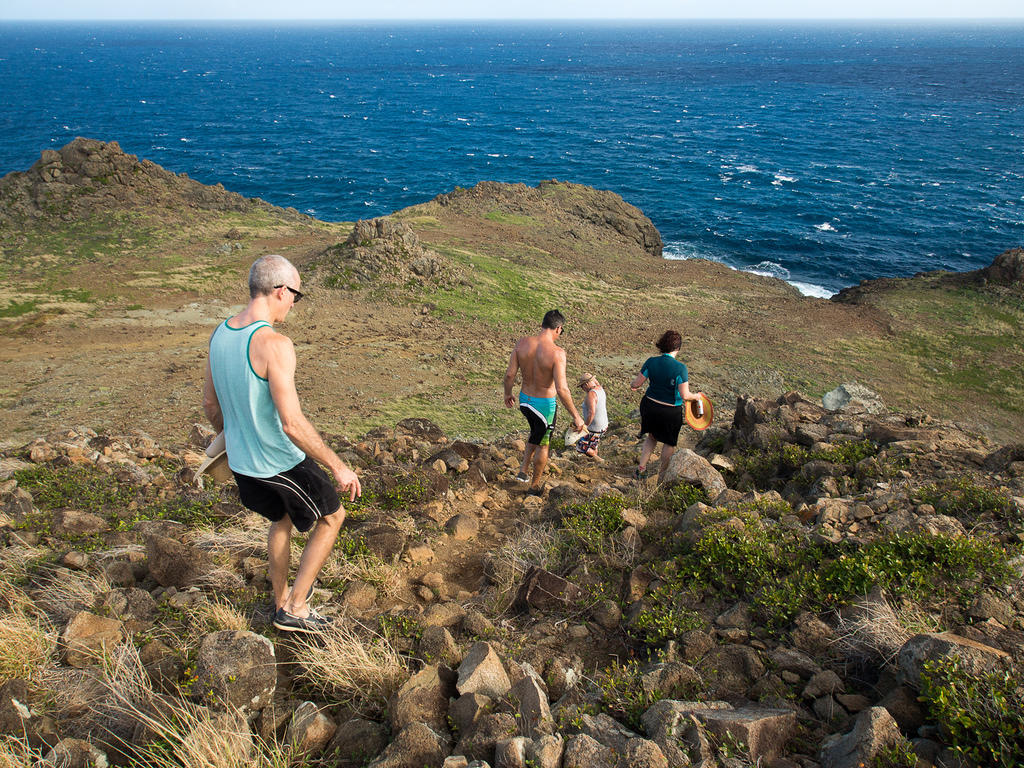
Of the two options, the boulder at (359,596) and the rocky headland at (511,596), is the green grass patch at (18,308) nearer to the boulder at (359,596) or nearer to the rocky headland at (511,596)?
the rocky headland at (511,596)

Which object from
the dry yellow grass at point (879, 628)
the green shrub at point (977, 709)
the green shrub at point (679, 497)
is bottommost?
the green shrub at point (679, 497)

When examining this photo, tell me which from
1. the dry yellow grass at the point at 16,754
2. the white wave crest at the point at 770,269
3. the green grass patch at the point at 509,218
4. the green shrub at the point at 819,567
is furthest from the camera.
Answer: the white wave crest at the point at 770,269

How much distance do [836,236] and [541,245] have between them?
2201cm

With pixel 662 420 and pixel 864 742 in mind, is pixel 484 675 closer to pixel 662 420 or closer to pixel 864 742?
pixel 864 742

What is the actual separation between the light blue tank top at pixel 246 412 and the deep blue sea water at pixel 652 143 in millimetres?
31315

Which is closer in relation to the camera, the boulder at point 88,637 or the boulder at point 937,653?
the boulder at point 937,653

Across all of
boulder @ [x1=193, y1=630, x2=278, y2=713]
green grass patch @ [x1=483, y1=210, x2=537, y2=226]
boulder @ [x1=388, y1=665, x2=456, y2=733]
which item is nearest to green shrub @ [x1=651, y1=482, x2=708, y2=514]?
boulder @ [x1=388, y1=665, x2=456, y2=733]

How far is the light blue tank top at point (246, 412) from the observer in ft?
11.8

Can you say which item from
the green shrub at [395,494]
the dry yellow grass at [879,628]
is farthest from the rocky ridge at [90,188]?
the dry yellow grass at [879,628]

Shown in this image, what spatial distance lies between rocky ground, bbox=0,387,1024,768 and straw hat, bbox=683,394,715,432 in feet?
3.07

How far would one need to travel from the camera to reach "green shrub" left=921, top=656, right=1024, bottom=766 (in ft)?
9.31

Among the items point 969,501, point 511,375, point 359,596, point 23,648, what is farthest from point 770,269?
point 23,648

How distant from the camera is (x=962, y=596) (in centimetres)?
408

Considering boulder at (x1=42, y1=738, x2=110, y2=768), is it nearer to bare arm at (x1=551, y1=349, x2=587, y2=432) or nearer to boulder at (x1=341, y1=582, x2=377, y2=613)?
boulder at (x1=341, y1=582, x2=377, y2=613)
